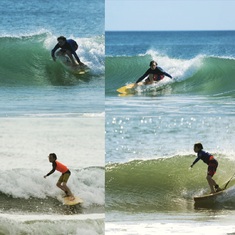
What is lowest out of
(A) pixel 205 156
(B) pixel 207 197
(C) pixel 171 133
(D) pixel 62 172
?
(B) pixel 207 197

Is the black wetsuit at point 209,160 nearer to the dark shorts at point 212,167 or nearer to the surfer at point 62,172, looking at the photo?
the dark shorts at point 212,167

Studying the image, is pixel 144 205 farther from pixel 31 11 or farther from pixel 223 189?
pixel 31 11

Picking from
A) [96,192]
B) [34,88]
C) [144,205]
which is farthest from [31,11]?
[144,205]

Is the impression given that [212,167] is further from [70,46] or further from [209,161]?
[70,46]

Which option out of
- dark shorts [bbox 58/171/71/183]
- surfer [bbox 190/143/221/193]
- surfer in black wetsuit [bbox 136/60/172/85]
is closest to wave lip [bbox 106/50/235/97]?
surfer in black wetsuit [bbox 136/60/172/85]

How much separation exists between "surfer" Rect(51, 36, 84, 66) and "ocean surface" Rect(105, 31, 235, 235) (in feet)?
3.82

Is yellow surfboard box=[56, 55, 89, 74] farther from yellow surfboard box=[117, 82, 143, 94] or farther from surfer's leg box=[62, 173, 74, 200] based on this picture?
surfer's leg box=[62, 173, 74, 200]

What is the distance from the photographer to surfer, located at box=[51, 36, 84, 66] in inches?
328

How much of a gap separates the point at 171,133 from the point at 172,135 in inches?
1.0

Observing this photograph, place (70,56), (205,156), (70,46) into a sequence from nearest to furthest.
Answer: (70,46), (70,56), (205,156)

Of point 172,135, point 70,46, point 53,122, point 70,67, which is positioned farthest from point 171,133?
point 70,46

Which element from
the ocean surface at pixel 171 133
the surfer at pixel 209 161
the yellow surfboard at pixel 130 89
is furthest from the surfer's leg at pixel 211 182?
the yellow surfboard at pixel 130 89

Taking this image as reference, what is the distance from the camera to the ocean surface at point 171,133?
902 cm

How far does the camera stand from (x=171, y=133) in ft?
31.8
